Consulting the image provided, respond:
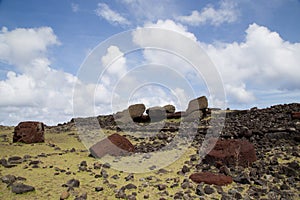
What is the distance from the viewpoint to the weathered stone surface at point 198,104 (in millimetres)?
19469

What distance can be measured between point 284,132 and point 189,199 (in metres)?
6.67

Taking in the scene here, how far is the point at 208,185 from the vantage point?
21.1 ft

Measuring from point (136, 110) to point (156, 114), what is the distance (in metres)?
1.45

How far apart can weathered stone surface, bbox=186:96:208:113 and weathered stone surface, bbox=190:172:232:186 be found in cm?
1268

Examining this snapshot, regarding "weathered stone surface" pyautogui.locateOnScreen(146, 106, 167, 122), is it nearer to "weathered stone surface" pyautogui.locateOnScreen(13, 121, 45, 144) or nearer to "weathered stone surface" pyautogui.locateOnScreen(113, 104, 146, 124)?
"weathered stone surface" pyautogui.locateOnScreen(113, 104, 146, 124)

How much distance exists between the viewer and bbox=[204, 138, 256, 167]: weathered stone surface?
25.4 feet

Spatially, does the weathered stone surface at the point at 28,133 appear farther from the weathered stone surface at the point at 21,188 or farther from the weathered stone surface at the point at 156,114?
the weathered stone surface at the point at 156,114

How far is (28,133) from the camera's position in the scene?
11.8 metres

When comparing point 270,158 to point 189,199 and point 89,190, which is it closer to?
point 189,199

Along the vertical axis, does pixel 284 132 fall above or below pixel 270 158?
above

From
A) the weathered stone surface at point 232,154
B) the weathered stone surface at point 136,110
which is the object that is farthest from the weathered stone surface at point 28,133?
the weathered stone surface at point 136,110

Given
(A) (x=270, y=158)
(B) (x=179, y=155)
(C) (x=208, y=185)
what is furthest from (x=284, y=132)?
(C) (x=208, y=185)

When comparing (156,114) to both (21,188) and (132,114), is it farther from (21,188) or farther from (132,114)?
(21,188)

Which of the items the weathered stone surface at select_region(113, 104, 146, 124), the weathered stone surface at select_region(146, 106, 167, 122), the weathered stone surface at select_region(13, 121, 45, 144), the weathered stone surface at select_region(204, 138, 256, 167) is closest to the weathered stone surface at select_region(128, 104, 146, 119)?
the weathered stone surface at select_region(113, 104, 146, 124)
